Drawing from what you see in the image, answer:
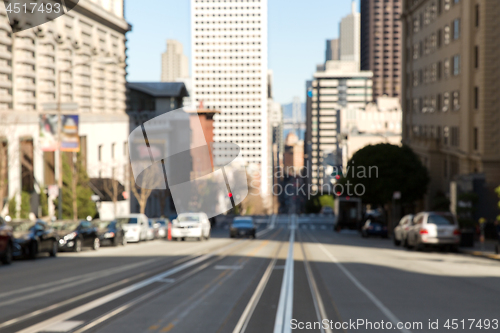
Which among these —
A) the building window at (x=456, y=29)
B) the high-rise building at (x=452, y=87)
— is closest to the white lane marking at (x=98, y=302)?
the high-rise building at (x=452, y=87)

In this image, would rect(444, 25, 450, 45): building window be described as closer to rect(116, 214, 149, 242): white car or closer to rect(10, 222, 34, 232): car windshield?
rect(116, 214, 149, 242): white car

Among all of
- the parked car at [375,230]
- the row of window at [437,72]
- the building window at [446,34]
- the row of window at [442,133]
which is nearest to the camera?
the parked car at [375,230]

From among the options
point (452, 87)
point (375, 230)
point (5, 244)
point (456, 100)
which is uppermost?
point (452, 87)

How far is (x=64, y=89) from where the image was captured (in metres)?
67.5

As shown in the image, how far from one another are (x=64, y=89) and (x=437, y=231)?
48.7m

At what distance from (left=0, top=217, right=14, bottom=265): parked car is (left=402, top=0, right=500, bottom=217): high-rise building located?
35.6 meters

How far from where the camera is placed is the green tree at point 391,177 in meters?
55.8

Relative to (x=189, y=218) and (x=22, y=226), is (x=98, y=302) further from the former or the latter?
(x=189, y=218)

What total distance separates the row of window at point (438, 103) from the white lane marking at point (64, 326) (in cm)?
5002

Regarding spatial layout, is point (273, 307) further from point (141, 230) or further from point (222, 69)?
point (222, 69)

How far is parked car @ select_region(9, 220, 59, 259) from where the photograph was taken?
77.3 feet

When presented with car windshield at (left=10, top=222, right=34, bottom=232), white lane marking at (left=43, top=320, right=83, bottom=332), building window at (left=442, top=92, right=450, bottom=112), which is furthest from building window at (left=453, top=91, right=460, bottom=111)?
white lane marking at (left=43, top=320, right=83, bottom=332)

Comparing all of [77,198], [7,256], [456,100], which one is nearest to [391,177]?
[456,100]

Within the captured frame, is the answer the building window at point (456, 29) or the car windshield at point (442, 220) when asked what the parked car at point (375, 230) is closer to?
the building window at point (456, 29)
